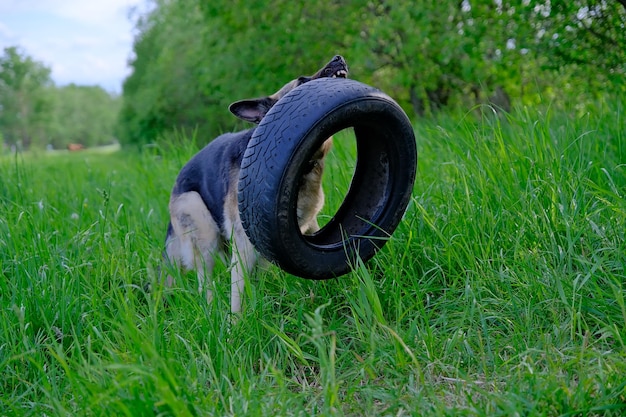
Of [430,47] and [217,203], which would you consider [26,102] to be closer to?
[430,47]

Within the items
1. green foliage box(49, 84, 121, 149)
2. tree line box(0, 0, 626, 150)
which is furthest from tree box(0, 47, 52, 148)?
tree line box(0, 0, 626, 150)

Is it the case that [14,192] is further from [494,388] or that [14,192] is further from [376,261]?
[494,388]

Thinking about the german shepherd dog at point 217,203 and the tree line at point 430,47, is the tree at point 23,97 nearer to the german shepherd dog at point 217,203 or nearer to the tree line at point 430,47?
the tree line at point 430,47

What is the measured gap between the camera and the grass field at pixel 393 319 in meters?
2.30

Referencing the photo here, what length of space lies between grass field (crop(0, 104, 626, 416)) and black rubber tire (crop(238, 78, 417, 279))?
242 mm

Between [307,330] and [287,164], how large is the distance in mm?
860

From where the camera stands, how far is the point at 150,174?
612 centimetres

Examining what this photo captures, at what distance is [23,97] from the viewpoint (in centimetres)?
6219

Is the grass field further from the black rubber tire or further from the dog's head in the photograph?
the dog's head

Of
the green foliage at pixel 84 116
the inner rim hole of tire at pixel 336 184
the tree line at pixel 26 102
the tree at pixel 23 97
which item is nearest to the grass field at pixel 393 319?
the inner rim hole of tire at pixel 336 184

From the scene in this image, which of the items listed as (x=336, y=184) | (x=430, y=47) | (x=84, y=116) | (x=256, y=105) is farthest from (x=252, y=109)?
(x=84, y=116)

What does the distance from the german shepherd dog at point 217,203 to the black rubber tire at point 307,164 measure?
1.05ft

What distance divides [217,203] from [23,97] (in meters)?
66.0

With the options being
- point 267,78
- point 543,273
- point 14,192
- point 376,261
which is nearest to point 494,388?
point 543,273
